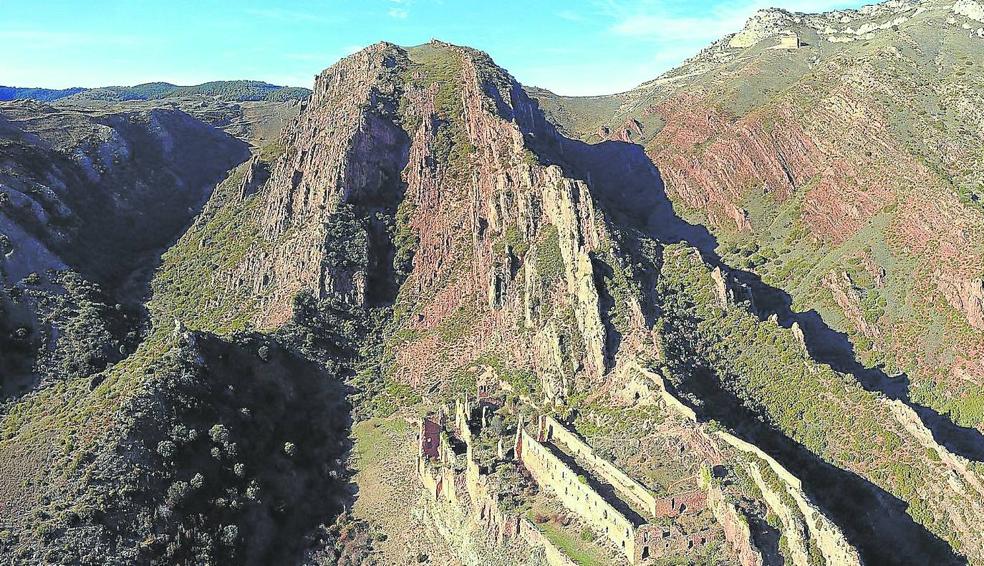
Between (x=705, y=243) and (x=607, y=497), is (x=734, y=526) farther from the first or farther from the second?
(x=705, y=243)

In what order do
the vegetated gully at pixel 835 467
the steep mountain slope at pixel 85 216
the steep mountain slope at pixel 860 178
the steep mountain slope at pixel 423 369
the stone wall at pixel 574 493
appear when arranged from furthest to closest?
1. the steep mountain slope at pixel 860 178
2. the steep mountain slope at pixel 85 216
3. the steep mountain slope at pixel 423 369
4. the vegetated gully at pixel 835 467
5. the stone wall at pixel 574 493

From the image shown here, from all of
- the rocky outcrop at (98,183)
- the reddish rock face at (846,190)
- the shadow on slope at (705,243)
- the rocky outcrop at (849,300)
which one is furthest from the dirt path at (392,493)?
the reddish rock face at (846,190)

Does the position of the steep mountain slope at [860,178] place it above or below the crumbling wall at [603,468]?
above

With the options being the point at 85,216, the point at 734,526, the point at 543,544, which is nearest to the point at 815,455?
the point at 734,526

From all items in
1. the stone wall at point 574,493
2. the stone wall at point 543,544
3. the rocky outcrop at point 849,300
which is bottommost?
the stone wall at point 543,544

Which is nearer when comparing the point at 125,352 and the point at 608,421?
the point at 608,421

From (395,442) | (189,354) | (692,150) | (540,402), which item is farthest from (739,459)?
(692,150)

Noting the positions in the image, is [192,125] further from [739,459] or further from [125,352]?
[739,459]

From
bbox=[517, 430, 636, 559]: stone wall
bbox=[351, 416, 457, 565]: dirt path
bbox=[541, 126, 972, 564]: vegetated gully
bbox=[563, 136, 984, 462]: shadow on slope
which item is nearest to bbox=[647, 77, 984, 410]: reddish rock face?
bbox=[563, 136, 984, 462]: shadow on slope

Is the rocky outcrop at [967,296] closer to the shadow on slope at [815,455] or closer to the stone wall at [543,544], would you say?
the shadow on slope at [815,455]
